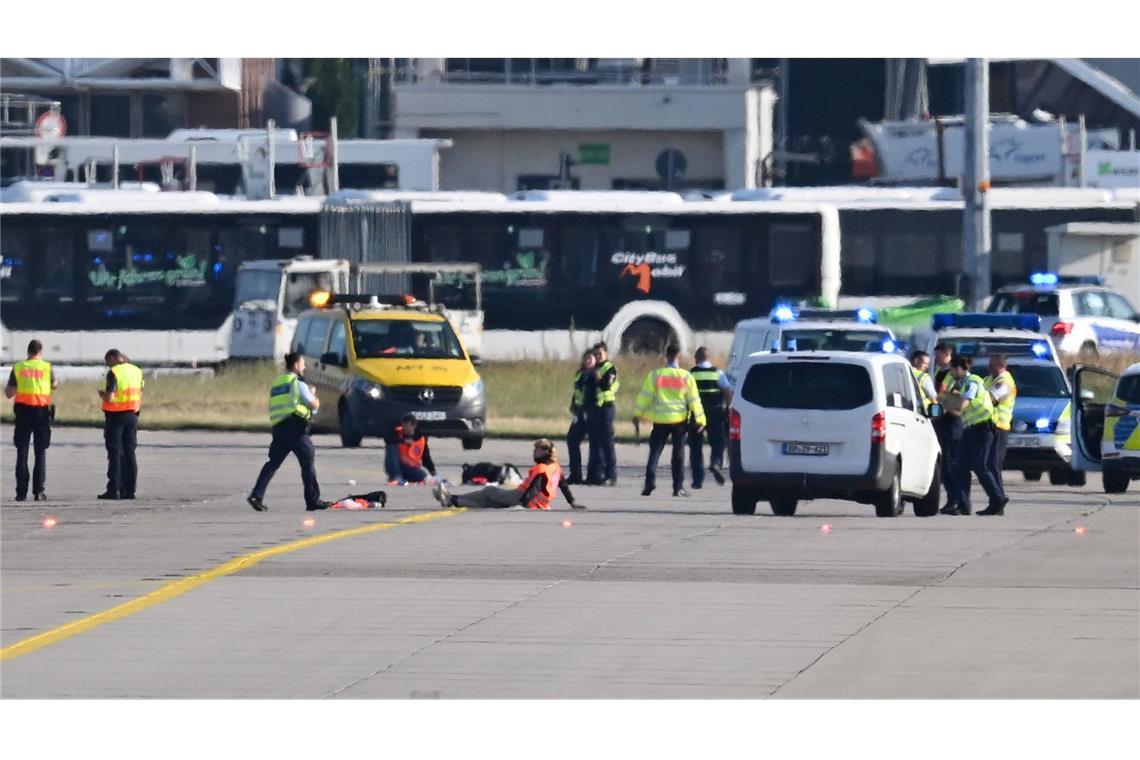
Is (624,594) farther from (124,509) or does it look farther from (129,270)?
(129,270)

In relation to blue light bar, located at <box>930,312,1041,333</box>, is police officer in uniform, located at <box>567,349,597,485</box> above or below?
below

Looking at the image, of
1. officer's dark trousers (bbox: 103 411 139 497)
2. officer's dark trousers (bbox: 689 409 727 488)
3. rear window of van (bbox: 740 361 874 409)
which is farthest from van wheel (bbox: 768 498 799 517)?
officer's dark trousers (bbox: 103 411 139 497)

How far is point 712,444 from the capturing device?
1148 inches

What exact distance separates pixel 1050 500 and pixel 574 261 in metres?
19.9

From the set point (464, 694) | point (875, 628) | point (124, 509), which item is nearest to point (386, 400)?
point (124, 509)

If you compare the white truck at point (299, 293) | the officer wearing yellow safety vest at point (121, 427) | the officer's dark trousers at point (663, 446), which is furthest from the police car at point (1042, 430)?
the white truck at point (299, 293)

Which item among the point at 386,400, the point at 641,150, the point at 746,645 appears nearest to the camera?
the point at 746,645

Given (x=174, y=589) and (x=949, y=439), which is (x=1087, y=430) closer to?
(x=949, y=439)

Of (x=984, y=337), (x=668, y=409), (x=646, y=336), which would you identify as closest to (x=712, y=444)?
(x=668, y=409)

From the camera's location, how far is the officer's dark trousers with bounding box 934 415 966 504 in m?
24.2

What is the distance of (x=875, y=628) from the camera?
14.8m

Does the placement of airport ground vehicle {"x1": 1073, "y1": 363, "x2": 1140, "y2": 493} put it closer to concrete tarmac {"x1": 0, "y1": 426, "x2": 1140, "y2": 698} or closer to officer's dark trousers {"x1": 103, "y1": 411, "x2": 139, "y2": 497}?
concrete tarmac {"x1": 0, "y1": 426, "x2": 1140, "y2": 698}

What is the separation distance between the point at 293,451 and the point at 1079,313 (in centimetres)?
2273

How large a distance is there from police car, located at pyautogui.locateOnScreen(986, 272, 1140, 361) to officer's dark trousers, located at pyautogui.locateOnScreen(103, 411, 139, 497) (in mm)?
21208
